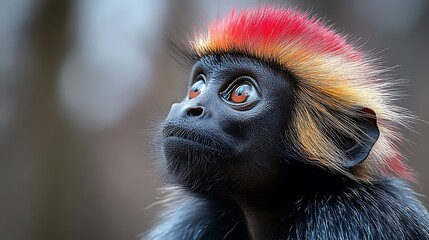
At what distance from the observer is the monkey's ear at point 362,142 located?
5020 mm

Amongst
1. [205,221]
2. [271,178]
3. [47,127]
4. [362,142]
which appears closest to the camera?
[362,142]

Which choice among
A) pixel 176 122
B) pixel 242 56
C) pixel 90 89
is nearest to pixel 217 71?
pixel 242 56

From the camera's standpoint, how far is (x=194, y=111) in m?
4.98

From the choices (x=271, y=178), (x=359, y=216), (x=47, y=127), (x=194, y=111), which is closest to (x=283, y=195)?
(x=271, y=178)

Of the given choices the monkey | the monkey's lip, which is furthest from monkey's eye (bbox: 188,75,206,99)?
the monkey's lip

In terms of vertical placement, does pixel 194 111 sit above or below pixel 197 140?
above

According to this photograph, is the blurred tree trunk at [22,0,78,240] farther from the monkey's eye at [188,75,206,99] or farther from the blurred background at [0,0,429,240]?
the monkey's eye at [188,75,206,99]

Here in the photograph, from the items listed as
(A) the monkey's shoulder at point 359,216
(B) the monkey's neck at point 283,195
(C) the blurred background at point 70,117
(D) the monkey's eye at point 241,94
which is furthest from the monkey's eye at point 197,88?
(C) the blurred background at point 70,117

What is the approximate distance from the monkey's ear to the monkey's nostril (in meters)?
1.03

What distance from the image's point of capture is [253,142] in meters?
5.02

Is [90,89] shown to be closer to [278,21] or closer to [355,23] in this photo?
[355,23]

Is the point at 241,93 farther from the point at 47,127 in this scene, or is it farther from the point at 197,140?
the point at 47,127

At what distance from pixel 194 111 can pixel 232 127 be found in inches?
11.3

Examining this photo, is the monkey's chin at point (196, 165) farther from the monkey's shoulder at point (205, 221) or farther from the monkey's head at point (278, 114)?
the monkey's shoulder at point (205, 221)
